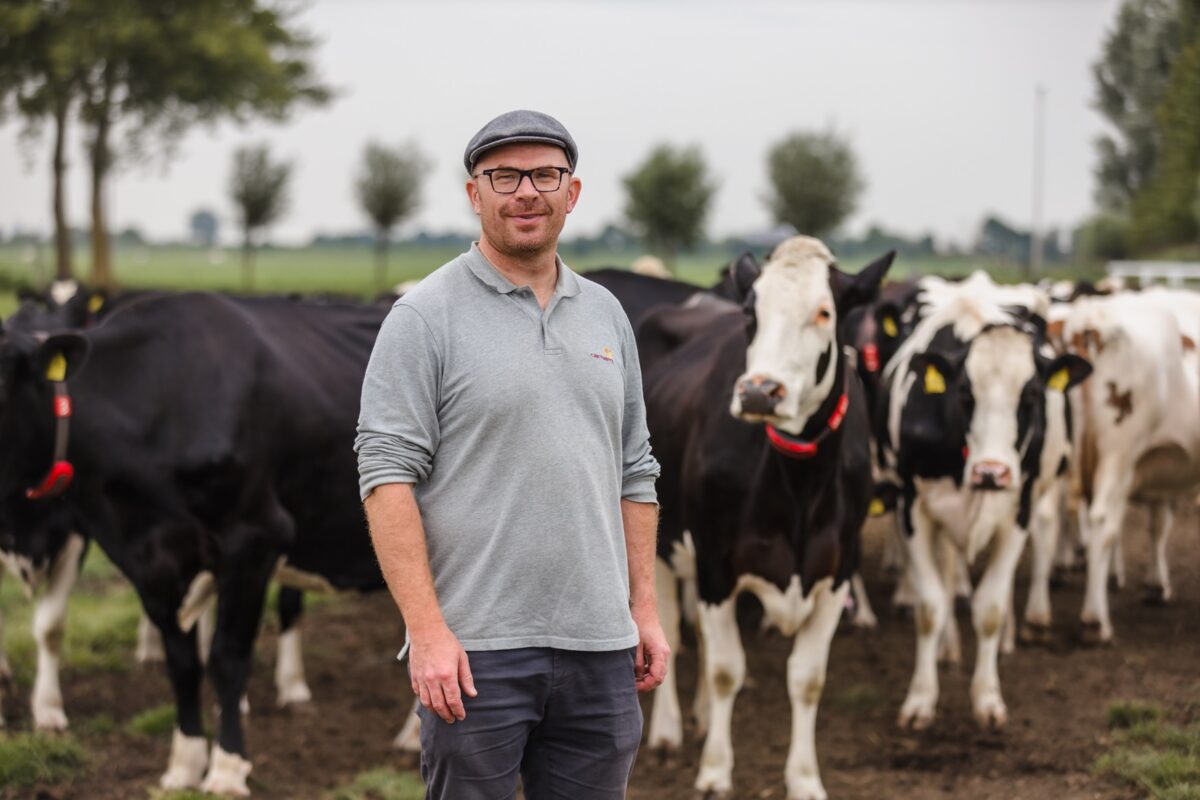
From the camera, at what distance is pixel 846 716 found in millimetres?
6648

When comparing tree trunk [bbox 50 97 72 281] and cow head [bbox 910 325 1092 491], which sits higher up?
tree trunk [bbox 50 97 72 281]

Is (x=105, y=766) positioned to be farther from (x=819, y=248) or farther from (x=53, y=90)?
(x=53, y=90)

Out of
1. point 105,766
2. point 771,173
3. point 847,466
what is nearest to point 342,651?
point 105,766

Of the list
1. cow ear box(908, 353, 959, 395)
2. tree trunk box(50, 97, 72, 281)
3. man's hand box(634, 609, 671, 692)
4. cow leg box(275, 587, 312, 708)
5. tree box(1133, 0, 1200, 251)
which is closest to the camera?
man's hand box(634, 609, 671, 692)

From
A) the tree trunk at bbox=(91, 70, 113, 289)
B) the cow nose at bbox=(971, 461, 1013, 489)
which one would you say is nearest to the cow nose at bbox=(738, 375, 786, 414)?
the cow nose at bbox=(971, 461, 1013, 489)

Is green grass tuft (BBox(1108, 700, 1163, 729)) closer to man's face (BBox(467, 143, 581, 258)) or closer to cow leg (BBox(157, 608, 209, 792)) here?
cow leg (BBox(157, 608, 209, 792))

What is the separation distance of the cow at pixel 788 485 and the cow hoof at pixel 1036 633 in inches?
101

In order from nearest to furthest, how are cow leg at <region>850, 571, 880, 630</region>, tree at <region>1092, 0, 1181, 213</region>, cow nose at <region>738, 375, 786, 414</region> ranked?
cow nose at <region>738, 375, 786, 414</region>, cow leg at <region>850, 571, 880, 630</region>, tree at <region>1092, 0, 1181, 213</region>

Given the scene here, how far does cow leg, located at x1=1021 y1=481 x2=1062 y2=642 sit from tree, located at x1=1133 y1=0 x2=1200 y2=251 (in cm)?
2264

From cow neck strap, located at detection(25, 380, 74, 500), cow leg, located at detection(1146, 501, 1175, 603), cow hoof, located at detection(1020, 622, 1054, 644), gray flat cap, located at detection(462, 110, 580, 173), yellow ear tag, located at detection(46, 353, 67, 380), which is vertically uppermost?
gray flat cap, located at detection(462, 110, 580, 173)

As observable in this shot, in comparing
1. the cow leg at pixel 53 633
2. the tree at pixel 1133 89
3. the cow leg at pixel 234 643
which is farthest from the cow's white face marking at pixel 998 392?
the tree at pixel 1133 89

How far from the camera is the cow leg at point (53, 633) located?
6.44 m

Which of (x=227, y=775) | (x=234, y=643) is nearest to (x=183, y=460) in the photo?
(x=234, y=643)

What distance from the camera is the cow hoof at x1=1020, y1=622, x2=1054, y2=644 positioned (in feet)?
25.6
